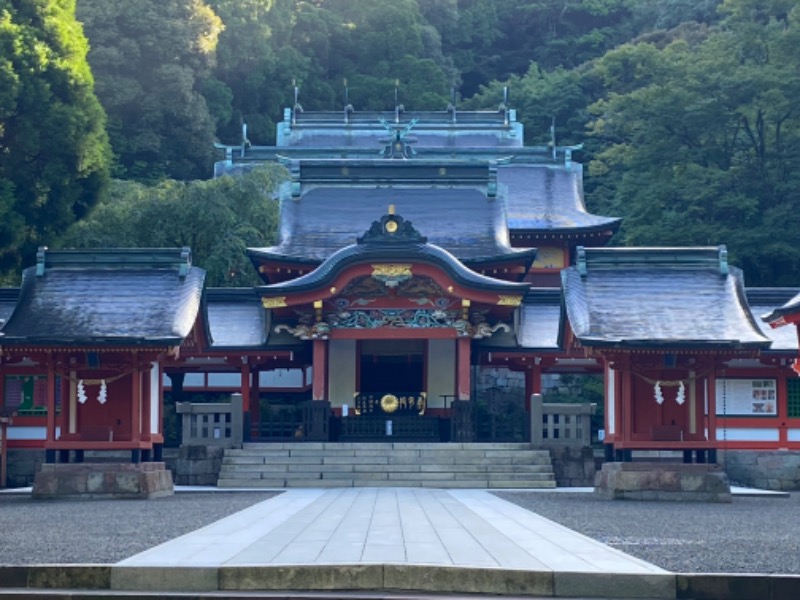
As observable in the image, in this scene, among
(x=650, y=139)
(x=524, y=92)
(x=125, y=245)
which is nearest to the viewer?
(x=125, y=245)

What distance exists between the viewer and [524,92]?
75875mm

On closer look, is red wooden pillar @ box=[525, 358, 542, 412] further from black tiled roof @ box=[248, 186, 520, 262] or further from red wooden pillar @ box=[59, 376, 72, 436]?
red wooden pillar @ box=[59, 376, 72, 436]

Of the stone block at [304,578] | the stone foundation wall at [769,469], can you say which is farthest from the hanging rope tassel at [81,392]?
the stone block at [304,578]

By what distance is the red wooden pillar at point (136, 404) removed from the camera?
2895 cm

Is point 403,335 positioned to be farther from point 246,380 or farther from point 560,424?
point 560,424

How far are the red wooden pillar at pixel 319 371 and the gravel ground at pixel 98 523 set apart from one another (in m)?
6.89

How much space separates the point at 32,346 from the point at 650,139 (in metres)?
28.0

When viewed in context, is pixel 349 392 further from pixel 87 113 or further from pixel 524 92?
pixel 524 92

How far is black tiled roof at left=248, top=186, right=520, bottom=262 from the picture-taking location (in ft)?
134

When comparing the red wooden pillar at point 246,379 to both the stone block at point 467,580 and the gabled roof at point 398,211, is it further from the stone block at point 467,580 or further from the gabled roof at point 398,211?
the stone block at point 467,580

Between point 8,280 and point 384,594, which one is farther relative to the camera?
point 8,280

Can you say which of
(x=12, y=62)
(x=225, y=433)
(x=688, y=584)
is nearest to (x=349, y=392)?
(x=225, y=433)

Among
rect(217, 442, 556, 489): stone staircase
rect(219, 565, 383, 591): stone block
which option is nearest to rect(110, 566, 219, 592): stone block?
rect(219, 565, 383, 591): stone block

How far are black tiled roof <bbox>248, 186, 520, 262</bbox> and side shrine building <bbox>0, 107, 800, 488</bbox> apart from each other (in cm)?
8
